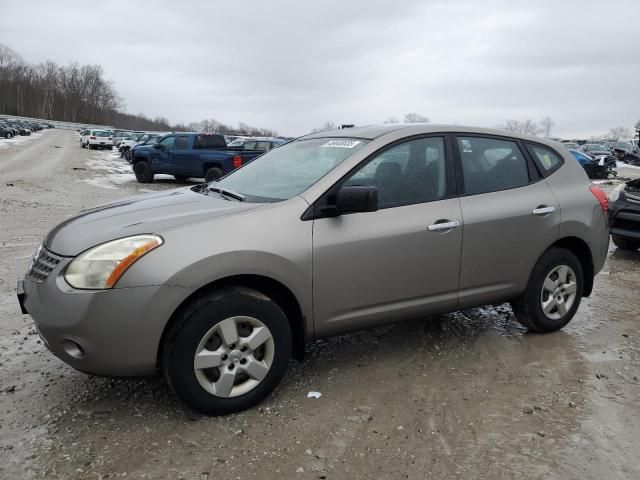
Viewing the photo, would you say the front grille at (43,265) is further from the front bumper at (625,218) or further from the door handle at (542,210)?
the front bumper at (625,218)

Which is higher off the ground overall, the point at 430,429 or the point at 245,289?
the point at 245,289

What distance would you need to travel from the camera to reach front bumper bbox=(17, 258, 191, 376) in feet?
8.67

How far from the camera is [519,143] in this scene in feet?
14.0

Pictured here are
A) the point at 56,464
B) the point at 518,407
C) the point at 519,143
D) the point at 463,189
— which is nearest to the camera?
the point at 56,464

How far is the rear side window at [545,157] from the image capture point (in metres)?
4.26

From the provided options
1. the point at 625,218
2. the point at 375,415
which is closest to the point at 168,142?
the point at 625,218

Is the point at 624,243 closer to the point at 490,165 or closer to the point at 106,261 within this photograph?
the point at 490,165

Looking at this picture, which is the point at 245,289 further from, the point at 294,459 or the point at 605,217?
the point at 605,217

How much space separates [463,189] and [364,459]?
2.02m

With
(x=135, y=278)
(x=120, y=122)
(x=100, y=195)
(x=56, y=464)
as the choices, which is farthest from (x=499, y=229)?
(x=120, y=122)

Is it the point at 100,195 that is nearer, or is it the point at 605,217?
the point at 605,217

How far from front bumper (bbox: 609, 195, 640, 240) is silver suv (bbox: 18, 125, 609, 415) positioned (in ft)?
12.1

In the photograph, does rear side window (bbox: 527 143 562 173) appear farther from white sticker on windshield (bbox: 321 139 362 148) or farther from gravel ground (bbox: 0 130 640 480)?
white sticker on windshield (bbox: 321 139 362 148)

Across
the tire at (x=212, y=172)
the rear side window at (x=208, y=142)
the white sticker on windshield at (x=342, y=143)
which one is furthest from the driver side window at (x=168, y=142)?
the white sticker on windshield at (x=342, y=143)
